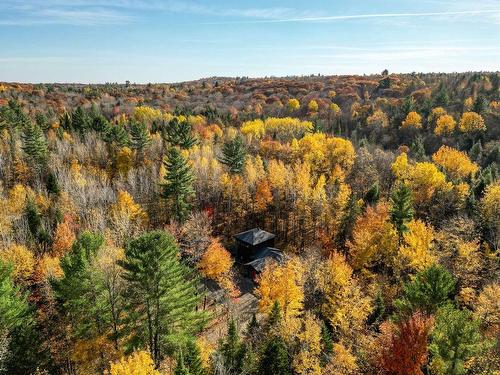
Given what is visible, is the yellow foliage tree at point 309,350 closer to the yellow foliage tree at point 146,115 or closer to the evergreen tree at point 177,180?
the evergreen tree at point 177,180

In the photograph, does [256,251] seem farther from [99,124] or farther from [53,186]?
[99,124]

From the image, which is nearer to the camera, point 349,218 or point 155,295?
point 155,295

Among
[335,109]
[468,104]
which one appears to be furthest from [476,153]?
[335,109]

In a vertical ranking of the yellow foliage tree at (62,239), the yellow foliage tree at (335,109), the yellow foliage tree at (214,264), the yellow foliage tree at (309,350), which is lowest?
the yellow foliage tree at (309,350)

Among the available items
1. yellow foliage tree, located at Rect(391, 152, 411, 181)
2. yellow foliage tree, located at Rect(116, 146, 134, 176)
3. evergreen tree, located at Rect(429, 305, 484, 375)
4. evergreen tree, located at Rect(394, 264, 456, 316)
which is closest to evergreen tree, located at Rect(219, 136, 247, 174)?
yellow foliage tree, located at Rect(116, 146, 134, 176)

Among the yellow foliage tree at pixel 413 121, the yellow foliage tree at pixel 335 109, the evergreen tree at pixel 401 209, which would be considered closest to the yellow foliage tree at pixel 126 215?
the evergreen tree at pixel 401 209
